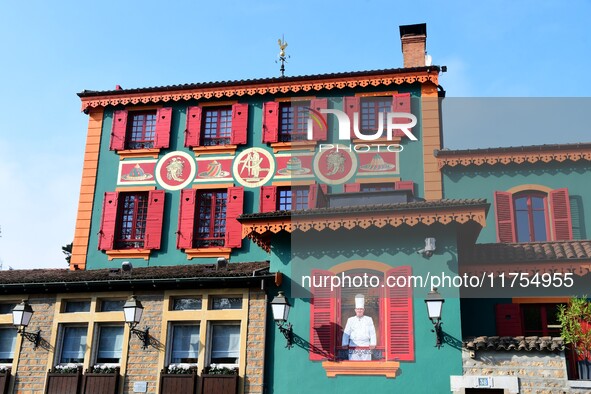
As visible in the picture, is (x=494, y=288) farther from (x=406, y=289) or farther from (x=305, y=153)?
(x=305, y=153)

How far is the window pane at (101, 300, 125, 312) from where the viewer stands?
16.4 metres

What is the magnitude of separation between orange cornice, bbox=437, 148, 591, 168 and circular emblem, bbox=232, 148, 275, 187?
4950 mm

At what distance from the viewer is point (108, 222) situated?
20.5 meters

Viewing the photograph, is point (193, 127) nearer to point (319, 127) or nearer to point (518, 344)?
point (319, 127)

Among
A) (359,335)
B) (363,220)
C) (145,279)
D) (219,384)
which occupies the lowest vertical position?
(219,384)

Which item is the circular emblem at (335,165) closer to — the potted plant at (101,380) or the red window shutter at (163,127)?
the red window shutter at (163,127)

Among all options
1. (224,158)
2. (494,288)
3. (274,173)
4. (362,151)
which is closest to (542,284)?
(494,288)

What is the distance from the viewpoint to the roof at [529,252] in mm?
15289

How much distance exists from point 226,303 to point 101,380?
3.32 metres

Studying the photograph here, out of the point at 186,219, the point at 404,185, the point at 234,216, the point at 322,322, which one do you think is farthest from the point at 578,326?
the point at 186,219

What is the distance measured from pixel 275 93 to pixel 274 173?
264 cm

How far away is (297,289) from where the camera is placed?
14.8 metres

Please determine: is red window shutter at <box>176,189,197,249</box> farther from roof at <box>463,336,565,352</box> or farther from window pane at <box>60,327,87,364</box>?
roof at <box>463,336,565,352</box>

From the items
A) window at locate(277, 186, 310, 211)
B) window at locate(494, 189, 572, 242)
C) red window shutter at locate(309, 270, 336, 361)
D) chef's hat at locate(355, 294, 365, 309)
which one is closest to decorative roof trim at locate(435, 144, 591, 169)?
window at locate(494, 189, 572, 242)
